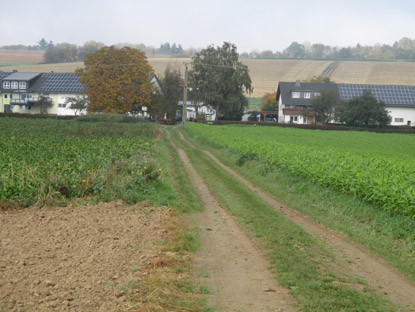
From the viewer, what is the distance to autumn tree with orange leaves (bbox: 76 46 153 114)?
7912cm

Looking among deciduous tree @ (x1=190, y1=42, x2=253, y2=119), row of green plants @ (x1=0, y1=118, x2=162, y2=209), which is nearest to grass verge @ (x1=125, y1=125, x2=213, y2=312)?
row of green plants @ (x1=0, y1=118, x2=162, y2=209)

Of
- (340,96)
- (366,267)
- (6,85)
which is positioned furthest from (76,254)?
(6,85)

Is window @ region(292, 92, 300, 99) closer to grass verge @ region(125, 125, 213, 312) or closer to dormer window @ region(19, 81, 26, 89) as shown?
dormer window @ region(19, 81, 26, 89)

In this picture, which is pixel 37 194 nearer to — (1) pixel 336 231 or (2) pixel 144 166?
(2) pixel 144 166

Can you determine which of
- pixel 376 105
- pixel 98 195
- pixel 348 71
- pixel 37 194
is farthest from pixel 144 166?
pixel 348 71

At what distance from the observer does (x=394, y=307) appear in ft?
23.7

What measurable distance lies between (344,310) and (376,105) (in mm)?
79700

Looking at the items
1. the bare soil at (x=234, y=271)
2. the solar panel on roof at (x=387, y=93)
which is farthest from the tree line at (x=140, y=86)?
the bare soil at (x=234, y=271)

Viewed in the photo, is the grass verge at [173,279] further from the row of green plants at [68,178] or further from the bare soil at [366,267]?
the bare soil at [366,267]

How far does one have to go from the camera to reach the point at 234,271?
8609mm

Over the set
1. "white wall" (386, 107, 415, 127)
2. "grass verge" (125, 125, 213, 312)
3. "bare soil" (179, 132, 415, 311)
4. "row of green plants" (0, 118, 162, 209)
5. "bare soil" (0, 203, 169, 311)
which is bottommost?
"bare soil" (179, 132, 415, 311)

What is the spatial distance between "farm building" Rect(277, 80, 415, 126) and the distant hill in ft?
123

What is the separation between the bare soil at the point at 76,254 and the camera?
22.0 feet

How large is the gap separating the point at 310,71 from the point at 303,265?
158104mm
